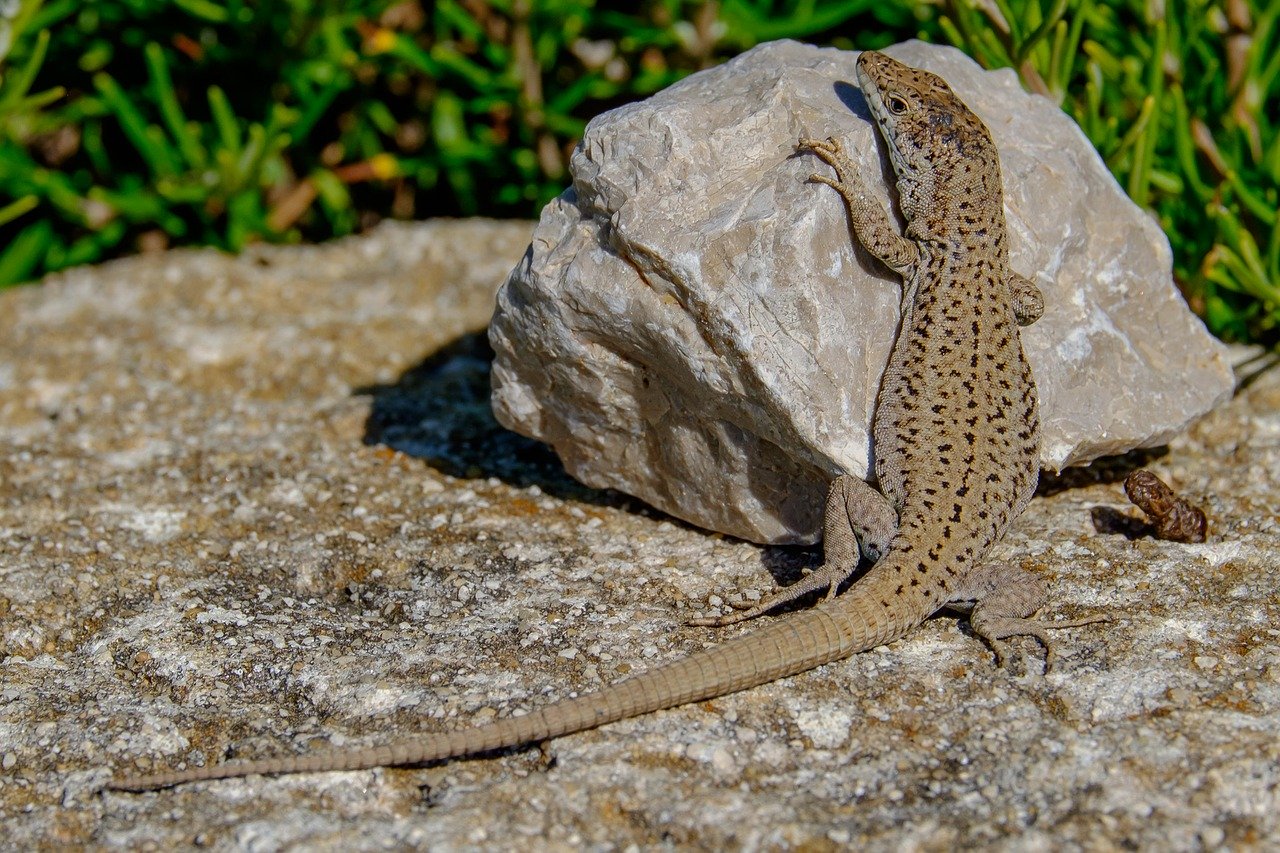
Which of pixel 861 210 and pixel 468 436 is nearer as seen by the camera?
pixel 861 210

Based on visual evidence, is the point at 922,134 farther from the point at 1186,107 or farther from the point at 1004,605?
the point at 1186,107

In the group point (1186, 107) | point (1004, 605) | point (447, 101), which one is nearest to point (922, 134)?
point (1004, 605)

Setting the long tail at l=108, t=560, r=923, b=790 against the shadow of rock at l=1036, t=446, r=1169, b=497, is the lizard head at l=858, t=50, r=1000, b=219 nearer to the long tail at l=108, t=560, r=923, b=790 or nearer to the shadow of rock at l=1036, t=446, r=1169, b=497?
the shadow of rock at l=1036, t=446, r=1169, b=497

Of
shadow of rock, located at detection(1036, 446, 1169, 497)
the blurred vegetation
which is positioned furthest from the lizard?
the blurred vegetation

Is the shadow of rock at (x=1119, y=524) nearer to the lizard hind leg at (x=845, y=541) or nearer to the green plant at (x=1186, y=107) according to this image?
the lizard hind leg at (x=845, y=541)

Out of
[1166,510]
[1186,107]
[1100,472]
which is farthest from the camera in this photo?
[1186,107]

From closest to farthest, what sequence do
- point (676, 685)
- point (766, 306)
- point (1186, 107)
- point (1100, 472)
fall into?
1. point (676, 685)
2. point (766, 306)
3. point (1100, 472)
4. point (1186, 107)

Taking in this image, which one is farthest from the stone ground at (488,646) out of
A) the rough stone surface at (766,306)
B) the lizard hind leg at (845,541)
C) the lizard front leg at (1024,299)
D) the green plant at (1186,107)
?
the lizard front leg at (1024,299)
